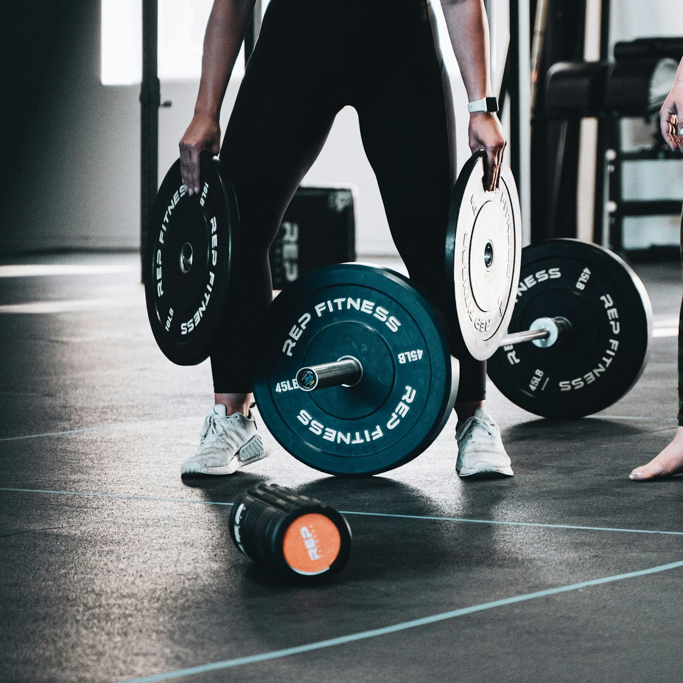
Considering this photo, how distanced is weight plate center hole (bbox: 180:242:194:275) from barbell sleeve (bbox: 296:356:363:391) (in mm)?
275

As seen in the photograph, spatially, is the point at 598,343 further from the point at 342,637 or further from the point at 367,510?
the point at 342,637

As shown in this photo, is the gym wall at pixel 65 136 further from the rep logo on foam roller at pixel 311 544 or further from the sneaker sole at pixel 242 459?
the rep logo on foam roller at pixel 311 544

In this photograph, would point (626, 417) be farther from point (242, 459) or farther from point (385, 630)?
point (385, 630)

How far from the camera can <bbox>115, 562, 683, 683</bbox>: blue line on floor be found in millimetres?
991

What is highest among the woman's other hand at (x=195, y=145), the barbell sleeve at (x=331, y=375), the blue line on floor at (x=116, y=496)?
the woman's other hand at (x=195, y=145)

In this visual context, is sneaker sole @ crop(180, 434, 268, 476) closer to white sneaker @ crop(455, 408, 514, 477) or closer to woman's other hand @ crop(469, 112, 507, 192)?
white sneaker @ crop(455, 408, 514, 477)

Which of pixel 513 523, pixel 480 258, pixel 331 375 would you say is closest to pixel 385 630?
pixel 513 523

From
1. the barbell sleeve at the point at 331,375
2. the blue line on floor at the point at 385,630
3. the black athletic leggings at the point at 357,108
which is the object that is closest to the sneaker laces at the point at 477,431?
the black athletic leggings at the point at 357,108

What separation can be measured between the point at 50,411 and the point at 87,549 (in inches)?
47.7

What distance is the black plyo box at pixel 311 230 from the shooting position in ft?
19.0

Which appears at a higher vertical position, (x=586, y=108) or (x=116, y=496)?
(x=586, y=108)

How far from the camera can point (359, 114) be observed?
187 centimetres

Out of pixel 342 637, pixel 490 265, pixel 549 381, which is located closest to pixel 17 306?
pixel 549 381

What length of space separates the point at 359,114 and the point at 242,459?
0.63 m
